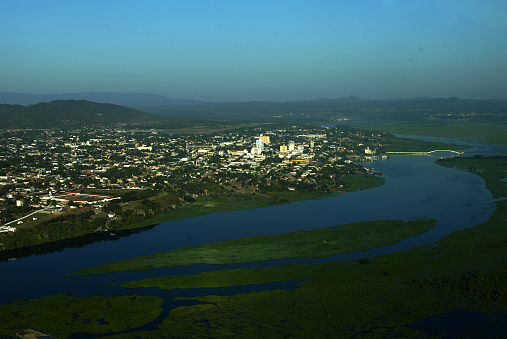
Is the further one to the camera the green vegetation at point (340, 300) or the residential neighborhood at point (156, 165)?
the residential neighborhood at point (156, 165)

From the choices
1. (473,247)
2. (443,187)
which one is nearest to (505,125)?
(443,187)

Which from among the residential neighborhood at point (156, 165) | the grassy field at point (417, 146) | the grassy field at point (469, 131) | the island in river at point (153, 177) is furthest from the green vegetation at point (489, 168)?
the grassy field at point (469, 131)

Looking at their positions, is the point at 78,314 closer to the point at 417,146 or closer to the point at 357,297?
the point at 357,297

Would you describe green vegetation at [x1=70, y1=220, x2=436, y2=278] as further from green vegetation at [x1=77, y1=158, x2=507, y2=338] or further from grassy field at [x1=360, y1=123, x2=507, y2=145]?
grassy field at [x1=360, y1=123, x2=507, y2=145]

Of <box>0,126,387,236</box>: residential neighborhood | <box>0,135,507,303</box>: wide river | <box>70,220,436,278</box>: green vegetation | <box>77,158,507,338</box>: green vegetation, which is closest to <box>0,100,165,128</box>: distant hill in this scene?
<box>0,126,387,236</box>: residential neighborhood

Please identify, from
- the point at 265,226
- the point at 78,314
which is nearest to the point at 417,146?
the point at 265,226

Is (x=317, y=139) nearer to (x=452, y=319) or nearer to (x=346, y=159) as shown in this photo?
(x=346, y=159)

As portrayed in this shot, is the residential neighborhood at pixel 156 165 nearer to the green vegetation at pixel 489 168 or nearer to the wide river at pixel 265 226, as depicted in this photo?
the wide river at pixel 265 226

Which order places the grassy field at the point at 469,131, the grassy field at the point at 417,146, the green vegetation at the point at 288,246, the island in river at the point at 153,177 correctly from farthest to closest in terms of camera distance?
the grassy field at the point at 469,131 < the grassy field at the point at 417,146 < the island in river at the point at 153,177 < the green vegetation at the point at 288,246
